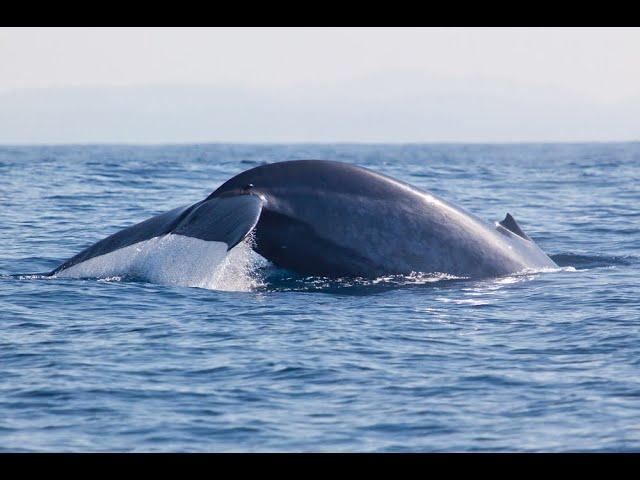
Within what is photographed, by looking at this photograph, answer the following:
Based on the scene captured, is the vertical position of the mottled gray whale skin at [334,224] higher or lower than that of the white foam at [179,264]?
higher

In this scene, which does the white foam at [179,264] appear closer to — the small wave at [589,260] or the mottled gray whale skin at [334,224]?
the mottled gray whale skin at [334,224]

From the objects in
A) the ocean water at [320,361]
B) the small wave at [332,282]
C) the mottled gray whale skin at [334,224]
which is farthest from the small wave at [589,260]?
the small wave at [332,282]

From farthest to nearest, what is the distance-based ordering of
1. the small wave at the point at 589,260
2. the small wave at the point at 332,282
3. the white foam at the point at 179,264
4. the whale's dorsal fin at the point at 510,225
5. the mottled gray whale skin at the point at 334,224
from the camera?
the small wave at the point at 589,260, the whale's dorsal fin at the point at 510,225, the small wave at the point at 332,282, the mottled gray whale skin at the point at 334,224, the white foam at the point at 179,264

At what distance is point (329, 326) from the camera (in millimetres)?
10961

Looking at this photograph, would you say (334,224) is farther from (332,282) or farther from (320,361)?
(320,361)

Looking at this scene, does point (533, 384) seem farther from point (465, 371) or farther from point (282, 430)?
point (282, 430)

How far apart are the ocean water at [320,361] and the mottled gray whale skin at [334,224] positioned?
0.21 m

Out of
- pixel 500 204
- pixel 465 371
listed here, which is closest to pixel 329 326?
pixel 465 371

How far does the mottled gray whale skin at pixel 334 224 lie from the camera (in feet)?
39.4

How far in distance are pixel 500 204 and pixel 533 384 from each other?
68.7 ft

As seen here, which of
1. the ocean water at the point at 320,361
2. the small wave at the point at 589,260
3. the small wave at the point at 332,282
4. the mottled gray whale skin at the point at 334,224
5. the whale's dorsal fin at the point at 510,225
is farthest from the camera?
the small wave at the point at 589,260

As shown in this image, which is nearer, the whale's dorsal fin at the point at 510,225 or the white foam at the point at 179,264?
the white foam at the point at 179,264
